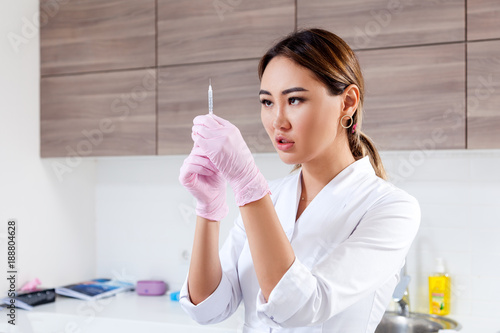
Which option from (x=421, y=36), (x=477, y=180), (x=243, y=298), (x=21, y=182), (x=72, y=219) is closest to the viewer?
(x=243, y=298)

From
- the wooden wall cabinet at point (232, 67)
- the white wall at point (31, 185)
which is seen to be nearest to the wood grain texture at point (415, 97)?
the wooden wall cabinet at point (232, 67)

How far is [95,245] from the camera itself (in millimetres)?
2730

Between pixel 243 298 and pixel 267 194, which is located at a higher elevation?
pixel 267 194

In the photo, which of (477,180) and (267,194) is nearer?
(267,194)

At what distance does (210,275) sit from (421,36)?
1162 millimetres

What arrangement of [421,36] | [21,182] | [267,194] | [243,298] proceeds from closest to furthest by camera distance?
1. [267,194]
2. [243,298]
3. [421,36]
4. [21,182]

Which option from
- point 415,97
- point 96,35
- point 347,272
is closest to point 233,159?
point 347,272

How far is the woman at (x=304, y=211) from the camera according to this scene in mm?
964

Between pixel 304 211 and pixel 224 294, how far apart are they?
26 centimetres

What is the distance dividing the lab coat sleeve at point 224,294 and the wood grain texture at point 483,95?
93 centimetres

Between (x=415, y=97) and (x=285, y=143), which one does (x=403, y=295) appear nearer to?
(x=415, y=97)

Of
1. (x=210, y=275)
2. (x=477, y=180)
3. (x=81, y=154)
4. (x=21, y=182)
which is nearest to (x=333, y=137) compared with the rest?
(x=210, y=275)

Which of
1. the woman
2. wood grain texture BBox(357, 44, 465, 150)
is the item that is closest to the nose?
the woman

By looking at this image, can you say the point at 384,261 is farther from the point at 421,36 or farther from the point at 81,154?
the point at 81,154
